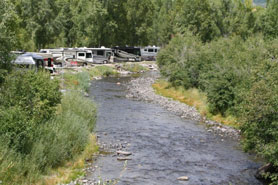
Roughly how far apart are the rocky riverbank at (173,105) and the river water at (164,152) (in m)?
1.05

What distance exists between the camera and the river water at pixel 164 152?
60.0ft

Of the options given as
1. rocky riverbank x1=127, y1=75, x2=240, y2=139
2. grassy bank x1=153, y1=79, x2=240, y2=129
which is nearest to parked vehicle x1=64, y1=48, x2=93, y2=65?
rocky riverbank x1=127, y1=75, x2=240, y2=139

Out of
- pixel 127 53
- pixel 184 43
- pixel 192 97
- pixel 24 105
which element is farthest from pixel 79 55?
pixel 24 105

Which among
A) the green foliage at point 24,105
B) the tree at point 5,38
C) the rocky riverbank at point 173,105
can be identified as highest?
the tree at point 5,38

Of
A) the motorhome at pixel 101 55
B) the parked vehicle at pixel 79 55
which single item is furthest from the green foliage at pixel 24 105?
the motorhome at pixel 101 55

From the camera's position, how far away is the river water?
60.0ft

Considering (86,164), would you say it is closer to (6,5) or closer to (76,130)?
(76,130)

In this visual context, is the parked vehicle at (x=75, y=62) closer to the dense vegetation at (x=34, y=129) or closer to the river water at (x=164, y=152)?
the river water at (x=164, y=152)

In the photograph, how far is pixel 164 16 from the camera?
100 metres

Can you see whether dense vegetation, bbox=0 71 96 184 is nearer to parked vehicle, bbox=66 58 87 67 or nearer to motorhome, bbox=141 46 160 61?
parked vehicle, bbox=66 58 87 67

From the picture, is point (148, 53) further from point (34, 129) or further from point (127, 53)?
point (34, 129)

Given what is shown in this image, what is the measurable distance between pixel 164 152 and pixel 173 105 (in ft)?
52.1

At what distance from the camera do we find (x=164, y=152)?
73.5 feet

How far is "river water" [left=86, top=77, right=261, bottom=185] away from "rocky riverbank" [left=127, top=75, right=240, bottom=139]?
1.05 metres
